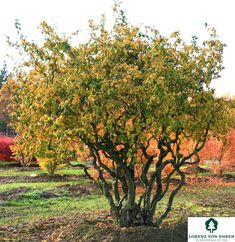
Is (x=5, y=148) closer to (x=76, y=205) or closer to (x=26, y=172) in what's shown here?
(x=26, y=172)

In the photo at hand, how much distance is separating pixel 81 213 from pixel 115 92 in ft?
20.6

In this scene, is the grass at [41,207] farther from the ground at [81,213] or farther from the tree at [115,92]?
the tree at [115,92]

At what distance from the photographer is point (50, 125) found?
8.60 m

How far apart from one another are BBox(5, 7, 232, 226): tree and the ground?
85cm

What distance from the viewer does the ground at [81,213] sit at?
30.2 ft

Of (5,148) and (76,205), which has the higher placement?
(5,148)

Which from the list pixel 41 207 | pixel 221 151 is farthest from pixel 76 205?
pixel 221 151

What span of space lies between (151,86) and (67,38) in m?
1.98

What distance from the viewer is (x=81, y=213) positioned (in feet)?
44.1

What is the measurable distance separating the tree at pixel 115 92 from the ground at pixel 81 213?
2.79 feet

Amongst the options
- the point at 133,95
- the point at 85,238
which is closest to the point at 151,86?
the point at 133,95

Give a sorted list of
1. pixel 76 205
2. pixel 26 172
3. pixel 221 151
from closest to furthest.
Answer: pixel 76 205 → pixel 221 151 → pixel 26 172

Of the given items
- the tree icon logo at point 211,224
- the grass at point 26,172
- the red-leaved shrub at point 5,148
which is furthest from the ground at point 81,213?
the red-leaved shrub at point 5,148

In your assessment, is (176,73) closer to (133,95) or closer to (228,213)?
(133,95)
